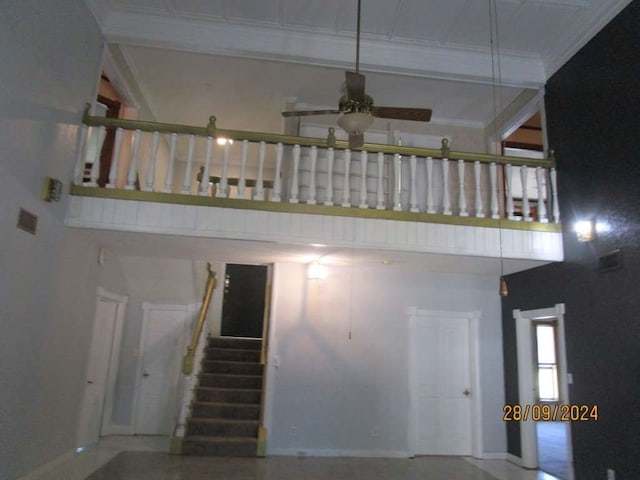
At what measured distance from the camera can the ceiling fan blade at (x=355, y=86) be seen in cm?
322

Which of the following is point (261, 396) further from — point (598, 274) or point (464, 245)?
point (598, 274)

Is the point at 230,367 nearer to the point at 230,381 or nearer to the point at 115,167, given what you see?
the point at 230,381

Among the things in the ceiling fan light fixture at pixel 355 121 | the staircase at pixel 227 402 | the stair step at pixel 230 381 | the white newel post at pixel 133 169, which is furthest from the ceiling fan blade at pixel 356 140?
the stair step at pixel 230 381

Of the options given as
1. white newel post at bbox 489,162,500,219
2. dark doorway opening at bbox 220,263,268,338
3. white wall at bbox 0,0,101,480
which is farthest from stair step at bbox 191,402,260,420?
white newel post at bbox 489,162,500,219

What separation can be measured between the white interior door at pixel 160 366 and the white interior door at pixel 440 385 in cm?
355

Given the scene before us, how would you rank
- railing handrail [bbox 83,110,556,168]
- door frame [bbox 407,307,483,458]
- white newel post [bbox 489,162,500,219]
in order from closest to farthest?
railing handrail [bbox 83,110,556,168] → white newel post [bbox 489,162,500,219] → door frame [bbox 407,307,483,458]

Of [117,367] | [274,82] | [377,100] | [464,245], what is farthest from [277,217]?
[117,367]

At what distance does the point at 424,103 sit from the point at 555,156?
7.34ft

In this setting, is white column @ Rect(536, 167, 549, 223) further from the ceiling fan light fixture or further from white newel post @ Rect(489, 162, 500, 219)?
the ceiling fan light fixture

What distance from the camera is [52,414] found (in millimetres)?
4270

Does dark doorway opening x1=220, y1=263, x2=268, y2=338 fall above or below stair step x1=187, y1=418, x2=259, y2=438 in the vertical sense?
above

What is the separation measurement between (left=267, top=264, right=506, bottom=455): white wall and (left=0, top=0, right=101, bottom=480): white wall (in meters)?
2.48

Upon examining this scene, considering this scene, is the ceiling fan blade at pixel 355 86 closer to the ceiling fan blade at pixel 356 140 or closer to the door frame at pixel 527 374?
the ceiling fan blade at pixel 356 140

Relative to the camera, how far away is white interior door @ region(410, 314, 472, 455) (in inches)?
238
